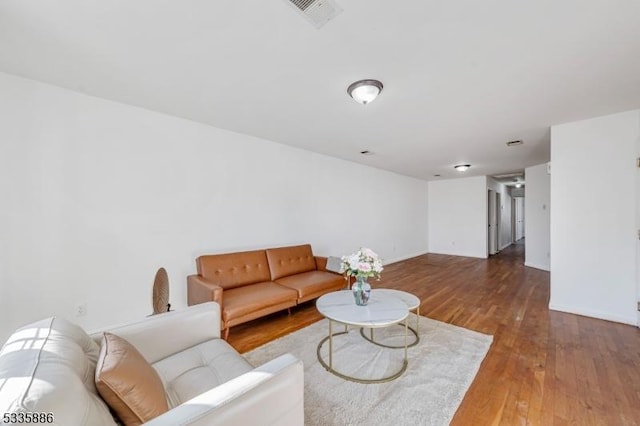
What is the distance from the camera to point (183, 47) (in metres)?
1.75

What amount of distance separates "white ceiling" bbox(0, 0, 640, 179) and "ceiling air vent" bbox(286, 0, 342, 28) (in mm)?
45

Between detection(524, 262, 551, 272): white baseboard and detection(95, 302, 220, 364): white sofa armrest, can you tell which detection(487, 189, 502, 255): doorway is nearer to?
detection(524, 262, 551, 272): white baseboard

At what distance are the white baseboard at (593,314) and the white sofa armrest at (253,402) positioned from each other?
3.90 metres

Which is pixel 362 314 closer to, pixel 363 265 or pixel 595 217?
pixel 363 265

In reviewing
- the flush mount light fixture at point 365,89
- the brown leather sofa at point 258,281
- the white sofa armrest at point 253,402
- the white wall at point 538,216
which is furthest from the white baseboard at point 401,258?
the white sofa armrest at point 253,402

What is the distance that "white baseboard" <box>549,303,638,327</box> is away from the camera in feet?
9.34

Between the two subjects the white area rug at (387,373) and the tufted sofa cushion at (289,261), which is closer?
the white area rug at (387,373)

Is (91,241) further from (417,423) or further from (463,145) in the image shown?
(463,145)

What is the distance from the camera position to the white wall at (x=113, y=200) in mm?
2148

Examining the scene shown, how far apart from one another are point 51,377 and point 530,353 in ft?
10.7

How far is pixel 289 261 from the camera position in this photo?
3.64 metres

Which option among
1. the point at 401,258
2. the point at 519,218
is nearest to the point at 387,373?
the point at 401,258

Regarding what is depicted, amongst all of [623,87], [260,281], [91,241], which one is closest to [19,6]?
[91,241]

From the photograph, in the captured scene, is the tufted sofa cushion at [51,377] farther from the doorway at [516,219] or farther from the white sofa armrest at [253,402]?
the doorway at [516,219]
